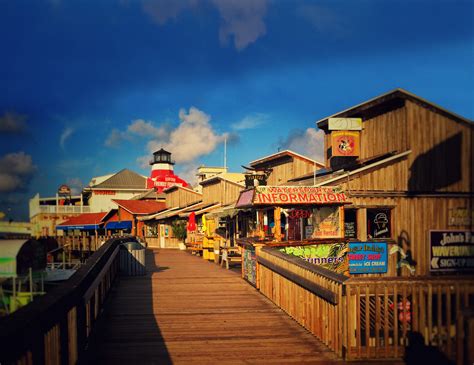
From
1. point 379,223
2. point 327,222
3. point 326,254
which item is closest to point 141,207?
point 379,223

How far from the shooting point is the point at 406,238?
1919 cm

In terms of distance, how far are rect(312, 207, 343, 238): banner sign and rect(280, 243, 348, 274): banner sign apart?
997 millimetres

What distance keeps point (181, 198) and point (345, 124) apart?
23271mm

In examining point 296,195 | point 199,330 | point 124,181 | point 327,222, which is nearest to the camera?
point 199,330

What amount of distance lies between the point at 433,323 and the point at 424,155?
1375 cm

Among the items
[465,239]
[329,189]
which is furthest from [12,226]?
[465,239]

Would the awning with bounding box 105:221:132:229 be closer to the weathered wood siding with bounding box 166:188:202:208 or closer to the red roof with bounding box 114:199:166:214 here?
the red roof with bounding box 114:199:166:214

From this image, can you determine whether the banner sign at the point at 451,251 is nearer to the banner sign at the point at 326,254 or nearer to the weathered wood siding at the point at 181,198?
the banner sign at the point at 326,254

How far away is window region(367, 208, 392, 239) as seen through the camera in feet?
62.5

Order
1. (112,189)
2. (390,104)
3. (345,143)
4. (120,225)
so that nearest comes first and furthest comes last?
(390,104) → (345,143) → (120,225) → (112,189)

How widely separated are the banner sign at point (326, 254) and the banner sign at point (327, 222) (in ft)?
3.27

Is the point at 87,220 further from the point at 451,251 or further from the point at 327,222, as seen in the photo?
the point at 451,251

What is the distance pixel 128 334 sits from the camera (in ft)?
28.0

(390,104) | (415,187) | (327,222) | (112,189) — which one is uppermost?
(390,104)
